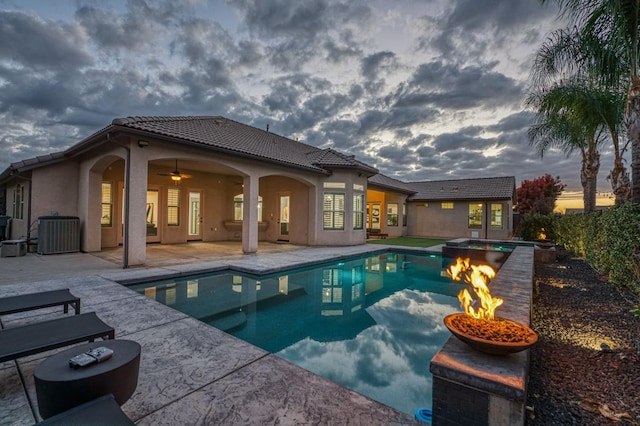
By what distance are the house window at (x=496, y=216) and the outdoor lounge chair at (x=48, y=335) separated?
870 inches

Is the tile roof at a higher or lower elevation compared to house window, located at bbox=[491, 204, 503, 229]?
higher

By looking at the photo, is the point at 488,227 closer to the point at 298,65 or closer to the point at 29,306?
the point at 298,65

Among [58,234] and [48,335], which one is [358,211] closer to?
[58,234]

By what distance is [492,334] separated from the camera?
2.19m

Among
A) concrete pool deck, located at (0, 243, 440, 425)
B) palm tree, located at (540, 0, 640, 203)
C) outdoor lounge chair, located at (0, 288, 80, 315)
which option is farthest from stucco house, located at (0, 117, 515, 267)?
palm tree, located at (540, 0, 640, 203)

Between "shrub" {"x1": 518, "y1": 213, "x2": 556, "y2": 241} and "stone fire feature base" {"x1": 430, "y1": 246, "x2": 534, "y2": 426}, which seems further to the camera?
"shrub" {"x1": 518, "y1": 213, "x2": 556, "y2": 241}

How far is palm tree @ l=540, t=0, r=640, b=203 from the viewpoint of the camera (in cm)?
566

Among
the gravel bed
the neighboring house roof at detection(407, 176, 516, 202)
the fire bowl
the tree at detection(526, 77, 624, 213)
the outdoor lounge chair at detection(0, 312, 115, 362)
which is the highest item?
the tree at detection(526, 77, 624, 213)

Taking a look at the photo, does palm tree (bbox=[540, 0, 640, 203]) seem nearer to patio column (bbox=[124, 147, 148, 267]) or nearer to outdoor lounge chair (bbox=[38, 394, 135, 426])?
outdoor lounge chair (bbox=[38, 394, 135, 426])

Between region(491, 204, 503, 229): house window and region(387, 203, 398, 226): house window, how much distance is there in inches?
254

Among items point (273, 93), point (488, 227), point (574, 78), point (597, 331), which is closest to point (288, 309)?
point (597, 331)

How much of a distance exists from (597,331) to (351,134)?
20371 millimetres

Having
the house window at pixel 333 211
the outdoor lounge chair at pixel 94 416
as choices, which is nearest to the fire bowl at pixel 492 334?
the outdoor lounge chair at pixel 94 416

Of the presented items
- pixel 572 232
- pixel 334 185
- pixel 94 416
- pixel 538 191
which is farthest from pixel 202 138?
pixel 538 191
